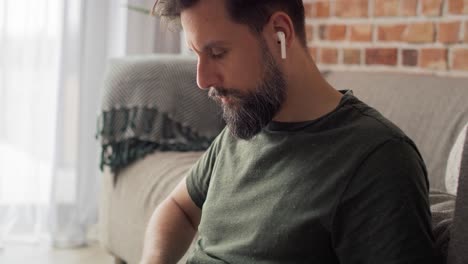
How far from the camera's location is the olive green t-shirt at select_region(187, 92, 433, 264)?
957 mm

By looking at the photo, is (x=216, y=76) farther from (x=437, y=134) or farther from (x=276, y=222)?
(x=437, y=134)

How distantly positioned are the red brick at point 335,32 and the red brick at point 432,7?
0.40 metres

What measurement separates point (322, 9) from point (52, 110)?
47.1 inches

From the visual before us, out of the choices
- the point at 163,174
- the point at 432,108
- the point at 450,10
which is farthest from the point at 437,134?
the point at 163,174

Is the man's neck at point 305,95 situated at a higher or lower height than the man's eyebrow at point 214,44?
lower

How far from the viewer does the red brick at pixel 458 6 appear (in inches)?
87.3

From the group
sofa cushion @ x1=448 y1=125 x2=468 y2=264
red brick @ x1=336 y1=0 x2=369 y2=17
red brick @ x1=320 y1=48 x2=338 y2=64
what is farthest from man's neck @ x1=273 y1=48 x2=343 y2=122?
red brick @ x1=320 y1=48 x2=338 y2=64

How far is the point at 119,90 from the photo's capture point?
7.68 ft

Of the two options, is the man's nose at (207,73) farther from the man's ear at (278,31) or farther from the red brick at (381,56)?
the red brick at (381,56)

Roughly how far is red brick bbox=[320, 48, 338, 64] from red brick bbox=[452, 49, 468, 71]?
1.89 ft

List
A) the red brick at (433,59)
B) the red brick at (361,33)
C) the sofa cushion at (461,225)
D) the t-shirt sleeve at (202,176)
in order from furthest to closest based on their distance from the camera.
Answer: the red brick at (361,33) < the red brick at (433,59) < the t-shirt sleeve at (202,176) < the sofa cushion at (461,225)

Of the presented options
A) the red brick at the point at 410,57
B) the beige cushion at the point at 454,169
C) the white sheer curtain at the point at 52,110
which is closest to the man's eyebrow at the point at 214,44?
the beige cushion at the point at 454,169

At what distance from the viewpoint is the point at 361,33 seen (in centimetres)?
262

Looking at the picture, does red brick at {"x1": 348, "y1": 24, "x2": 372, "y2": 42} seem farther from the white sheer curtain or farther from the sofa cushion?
the sofa cushion
